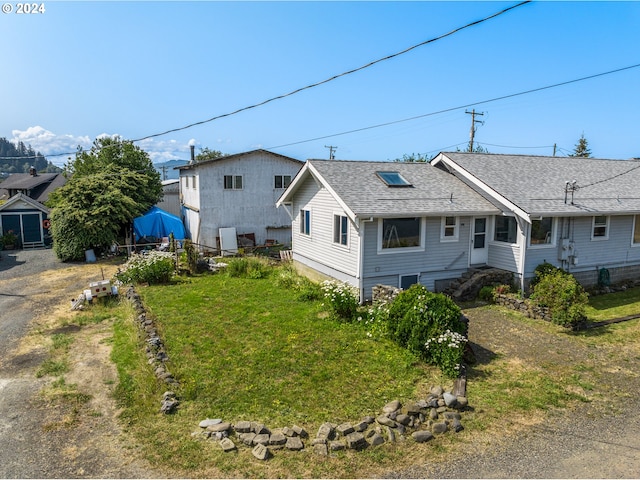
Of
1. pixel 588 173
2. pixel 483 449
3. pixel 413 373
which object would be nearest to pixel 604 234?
pixel 588 173

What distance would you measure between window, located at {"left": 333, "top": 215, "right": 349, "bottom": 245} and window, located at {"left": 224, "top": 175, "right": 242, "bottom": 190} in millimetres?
12029

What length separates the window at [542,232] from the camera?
15.8 m

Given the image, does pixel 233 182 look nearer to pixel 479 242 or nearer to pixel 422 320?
pixel 479 242

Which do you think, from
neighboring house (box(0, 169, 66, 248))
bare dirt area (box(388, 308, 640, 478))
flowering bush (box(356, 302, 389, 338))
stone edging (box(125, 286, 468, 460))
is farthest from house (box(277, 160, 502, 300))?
neighboring house (box(0, 169, 66, 248))

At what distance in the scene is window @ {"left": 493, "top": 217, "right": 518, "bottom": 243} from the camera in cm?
1612

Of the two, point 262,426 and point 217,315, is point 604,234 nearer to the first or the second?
point 217,315

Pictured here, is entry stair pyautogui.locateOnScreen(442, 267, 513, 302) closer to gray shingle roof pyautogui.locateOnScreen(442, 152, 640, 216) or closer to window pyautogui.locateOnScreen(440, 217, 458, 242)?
window pyautogui.locateOnScreen(440, 217, 458, 242)

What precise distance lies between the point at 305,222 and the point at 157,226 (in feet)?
41.0

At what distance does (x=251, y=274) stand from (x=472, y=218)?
374 inches

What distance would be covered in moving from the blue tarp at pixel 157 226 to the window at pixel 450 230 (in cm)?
1735

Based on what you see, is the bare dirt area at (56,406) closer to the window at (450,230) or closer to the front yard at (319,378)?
the front yard at (319,378)

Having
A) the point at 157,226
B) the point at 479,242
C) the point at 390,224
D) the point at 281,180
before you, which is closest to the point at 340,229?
the point at 390,224

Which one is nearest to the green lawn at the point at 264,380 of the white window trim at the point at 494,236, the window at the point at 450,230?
the window at the point at 450,230

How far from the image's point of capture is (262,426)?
7.04m
